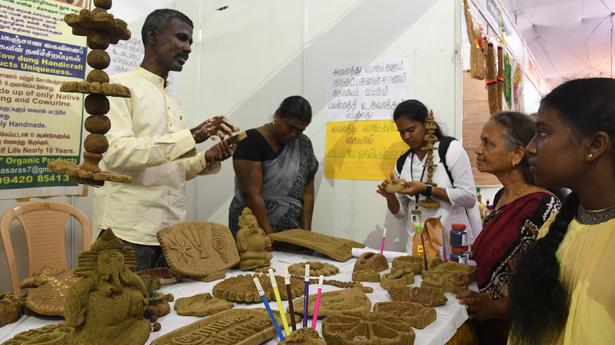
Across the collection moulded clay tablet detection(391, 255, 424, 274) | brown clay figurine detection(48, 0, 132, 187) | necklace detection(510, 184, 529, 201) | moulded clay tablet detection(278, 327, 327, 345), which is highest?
brown clay figurine detection(48, 0, 132, 187)

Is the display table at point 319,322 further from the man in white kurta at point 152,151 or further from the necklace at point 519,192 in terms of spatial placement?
the necklace at point 519,192

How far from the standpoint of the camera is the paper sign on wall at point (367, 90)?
3.50 m

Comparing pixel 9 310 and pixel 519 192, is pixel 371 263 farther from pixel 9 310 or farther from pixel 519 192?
pixel 9 310

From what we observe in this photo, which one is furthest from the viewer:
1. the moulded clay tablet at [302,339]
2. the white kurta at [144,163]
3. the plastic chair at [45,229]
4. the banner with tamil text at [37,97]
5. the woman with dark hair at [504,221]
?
the banner with tamil text at [37,97]

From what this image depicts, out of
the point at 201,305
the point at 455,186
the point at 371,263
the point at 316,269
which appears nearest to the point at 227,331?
the point at 201,305

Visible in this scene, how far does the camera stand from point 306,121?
2.94 meters

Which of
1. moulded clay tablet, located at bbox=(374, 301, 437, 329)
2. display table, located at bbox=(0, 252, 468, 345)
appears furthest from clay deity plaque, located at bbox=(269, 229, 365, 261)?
moulded clay tablet, located at bbox=(374, 301, 437, 329)

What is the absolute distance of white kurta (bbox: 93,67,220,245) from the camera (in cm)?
183

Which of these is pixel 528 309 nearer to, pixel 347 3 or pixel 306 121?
pixel 306 121

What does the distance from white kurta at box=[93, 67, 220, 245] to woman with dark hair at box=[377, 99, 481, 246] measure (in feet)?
4.02

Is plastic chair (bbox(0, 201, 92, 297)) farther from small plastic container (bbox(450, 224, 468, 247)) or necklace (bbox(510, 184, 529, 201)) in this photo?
necklace (bbox(510, 184, 529, 201))

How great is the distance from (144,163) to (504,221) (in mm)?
1495

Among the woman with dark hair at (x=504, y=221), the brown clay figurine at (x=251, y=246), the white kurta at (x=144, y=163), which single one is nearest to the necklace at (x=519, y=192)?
the woman with dark hair at (x=504, y=221)

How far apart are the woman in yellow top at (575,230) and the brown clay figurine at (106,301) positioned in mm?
1088
